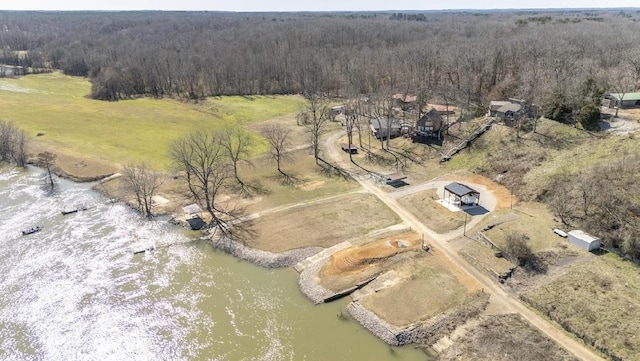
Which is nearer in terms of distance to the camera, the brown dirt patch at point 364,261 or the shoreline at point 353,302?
the shoreline at point 353,302

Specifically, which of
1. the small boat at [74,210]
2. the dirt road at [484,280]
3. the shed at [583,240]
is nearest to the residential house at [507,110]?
the dirt road at [484,280]

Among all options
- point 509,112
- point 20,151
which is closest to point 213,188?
point 20,151

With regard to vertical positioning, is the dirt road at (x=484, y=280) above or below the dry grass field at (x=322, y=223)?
below

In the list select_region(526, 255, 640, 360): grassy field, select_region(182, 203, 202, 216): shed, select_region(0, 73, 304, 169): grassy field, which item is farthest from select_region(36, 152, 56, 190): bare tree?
select_region(526, 255, 640, 360): grassy field

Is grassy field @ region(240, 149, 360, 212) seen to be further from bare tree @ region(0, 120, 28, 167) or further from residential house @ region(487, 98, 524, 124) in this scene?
bare tree @ region(0, 120, 28, 167)

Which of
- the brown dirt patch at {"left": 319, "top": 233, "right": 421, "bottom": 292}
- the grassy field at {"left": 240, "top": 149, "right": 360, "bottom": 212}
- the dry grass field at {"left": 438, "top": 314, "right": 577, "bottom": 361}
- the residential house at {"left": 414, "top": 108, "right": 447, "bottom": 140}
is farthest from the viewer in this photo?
the residential house at {"left": 414, "top": 108, "right": 447, "bottom": 140}

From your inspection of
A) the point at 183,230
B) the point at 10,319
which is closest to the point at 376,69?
the point at 183,230

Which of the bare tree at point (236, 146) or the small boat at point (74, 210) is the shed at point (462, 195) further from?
the small boat at point (74, 210)
